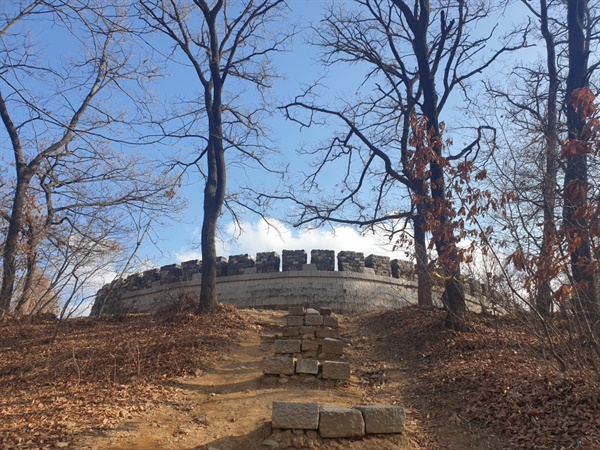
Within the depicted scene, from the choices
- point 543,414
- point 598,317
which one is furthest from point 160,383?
point 598,317

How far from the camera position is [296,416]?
5.53m

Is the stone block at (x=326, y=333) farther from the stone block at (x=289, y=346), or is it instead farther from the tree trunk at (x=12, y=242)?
the tree trunk at (x=12, y=242)

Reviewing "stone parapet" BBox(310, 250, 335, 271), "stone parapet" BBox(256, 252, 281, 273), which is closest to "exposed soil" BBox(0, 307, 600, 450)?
"stone parapet" BBox(310, 250, 335, 271)

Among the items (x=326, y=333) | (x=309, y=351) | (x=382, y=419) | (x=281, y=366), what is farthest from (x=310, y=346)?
(x=382, y=419)

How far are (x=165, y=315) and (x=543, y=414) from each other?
9.22 metres

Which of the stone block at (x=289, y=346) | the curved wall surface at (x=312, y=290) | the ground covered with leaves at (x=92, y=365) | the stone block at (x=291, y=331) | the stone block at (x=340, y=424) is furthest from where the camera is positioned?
the curved wall surface at (x=312, y=290)

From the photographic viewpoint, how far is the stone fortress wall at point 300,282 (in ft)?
55.8

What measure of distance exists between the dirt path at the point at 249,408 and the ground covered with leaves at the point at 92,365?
0.31 m

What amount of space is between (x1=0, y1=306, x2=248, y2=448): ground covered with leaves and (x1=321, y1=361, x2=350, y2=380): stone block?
212 cm

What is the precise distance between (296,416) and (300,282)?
11.7 metres

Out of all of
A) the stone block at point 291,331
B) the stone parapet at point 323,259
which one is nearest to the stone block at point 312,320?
the stone block at point 291,331

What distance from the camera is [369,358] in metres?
10.4

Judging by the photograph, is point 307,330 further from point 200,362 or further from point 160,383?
point 160,383

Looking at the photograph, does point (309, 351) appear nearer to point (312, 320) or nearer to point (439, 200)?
point (312, 320)
